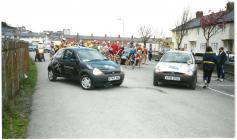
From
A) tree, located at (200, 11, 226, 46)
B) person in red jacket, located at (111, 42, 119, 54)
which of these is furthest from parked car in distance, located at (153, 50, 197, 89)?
tree, located at (200, 11, 226, 46)

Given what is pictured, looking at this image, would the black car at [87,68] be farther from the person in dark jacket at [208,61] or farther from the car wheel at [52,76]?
the person in dark jacket at [208,61]

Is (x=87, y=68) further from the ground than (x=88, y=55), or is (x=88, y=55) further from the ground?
(x=88, y=55)

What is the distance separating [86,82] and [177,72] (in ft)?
11.9

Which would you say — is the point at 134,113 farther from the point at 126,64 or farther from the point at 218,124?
the point at 126,64

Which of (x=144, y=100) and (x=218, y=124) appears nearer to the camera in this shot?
(x=218, y=124)

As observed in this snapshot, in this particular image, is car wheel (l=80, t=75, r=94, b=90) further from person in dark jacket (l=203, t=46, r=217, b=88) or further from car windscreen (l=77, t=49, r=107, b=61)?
person in dark jacket (l=203, t=46, r=217, b=88)

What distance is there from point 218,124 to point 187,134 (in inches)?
52.3

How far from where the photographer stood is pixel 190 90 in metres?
13.1

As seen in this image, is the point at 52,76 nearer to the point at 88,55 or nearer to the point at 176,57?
the point at 88,55

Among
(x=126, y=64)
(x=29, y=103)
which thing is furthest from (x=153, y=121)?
(x=126, y=64)

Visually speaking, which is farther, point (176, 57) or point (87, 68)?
point (176, 57)

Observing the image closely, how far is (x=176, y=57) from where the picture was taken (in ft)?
47.0

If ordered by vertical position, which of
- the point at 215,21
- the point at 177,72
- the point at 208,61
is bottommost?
the point at 177,72

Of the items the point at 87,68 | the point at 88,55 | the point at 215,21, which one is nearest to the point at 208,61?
the point at 88,55
